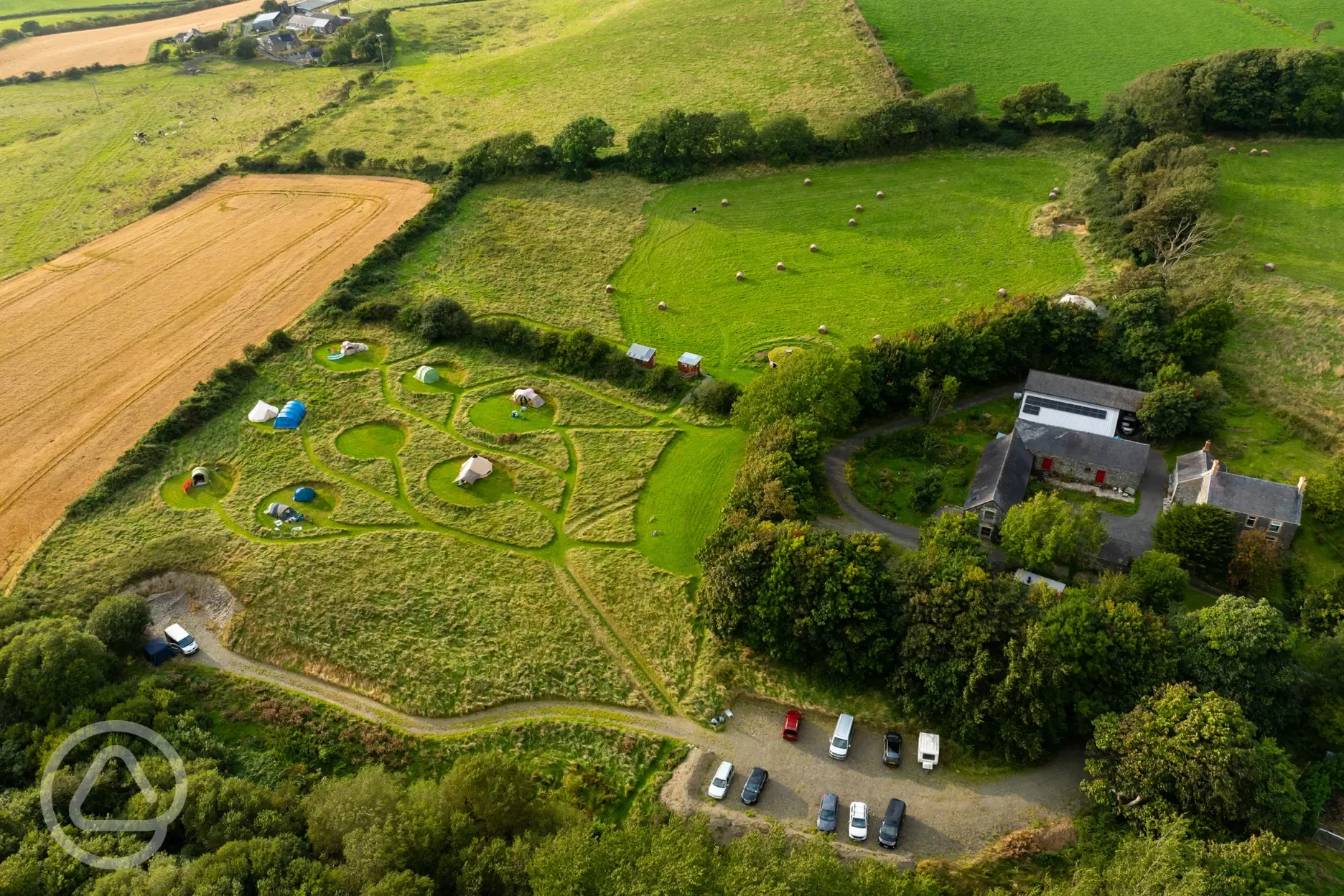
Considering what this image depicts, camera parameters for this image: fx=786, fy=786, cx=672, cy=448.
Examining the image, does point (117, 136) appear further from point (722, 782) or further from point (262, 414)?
point (722, 782)

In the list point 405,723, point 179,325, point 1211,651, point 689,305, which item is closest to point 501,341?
point 689,305

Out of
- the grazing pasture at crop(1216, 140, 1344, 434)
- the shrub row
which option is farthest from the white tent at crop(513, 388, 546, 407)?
the grazing pasture at crop(1216, 140, 1344, 434)

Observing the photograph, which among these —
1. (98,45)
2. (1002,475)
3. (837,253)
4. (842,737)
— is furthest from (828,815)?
(98,45)

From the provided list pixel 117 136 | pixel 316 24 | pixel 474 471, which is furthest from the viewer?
pixel 316 24

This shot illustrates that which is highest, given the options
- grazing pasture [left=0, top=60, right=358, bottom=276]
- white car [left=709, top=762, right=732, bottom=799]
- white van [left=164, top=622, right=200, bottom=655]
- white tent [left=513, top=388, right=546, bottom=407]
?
grazing pasture [left=0, top=60, right=358, bottom=276]

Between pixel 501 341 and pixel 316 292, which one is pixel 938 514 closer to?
pixel 501 341

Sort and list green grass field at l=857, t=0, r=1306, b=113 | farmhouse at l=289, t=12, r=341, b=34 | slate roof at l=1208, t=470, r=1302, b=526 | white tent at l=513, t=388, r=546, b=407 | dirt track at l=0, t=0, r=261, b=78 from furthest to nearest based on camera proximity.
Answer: farmhouse at l=289, t=12, r=341, b=34, dirt track at l=0, t=0, r=261, b=78, green grass field at l=857, t=0, r=1306, b=113, white tent at l=513, t=388, r=546, b=407, slate roof at l=1208, t=470, r=1302, b=526

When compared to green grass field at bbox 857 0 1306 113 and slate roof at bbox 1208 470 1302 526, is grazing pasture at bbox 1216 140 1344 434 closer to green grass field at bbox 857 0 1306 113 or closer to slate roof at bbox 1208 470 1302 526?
slate roof at bbox 1208 470 1302 526
